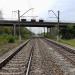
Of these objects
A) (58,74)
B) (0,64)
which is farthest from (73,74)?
(0,64)

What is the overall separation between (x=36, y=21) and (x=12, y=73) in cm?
10834

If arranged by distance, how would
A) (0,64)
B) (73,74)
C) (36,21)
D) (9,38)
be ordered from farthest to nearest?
(36,21)
(9,38)
(0,64)
(73,74)

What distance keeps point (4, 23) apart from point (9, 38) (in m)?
52.7

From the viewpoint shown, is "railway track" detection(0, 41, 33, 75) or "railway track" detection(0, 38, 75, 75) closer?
"railway track" detection(0, 38, 75, 75)

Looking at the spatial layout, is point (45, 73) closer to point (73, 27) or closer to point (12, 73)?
point (12, 73)

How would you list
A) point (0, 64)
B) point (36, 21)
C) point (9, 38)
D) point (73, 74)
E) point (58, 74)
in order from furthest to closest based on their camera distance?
point (36, 21)
point (9, 38)
point (0, 64)
point (58, 74)
point (73, 74)

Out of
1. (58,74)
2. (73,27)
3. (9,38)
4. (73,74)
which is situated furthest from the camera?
(73,27)

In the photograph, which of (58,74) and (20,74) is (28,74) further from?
(58,74)

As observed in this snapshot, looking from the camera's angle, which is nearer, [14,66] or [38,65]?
[14,66]

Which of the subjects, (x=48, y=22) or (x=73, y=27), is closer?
(x=73, y=27)

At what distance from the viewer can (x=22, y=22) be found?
4675 inches

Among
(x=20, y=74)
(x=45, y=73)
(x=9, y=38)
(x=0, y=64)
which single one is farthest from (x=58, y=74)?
(x=9, y=38)

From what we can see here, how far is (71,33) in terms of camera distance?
4589 inches

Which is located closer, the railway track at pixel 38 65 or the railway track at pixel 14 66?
the railway track at pixel 38 65
